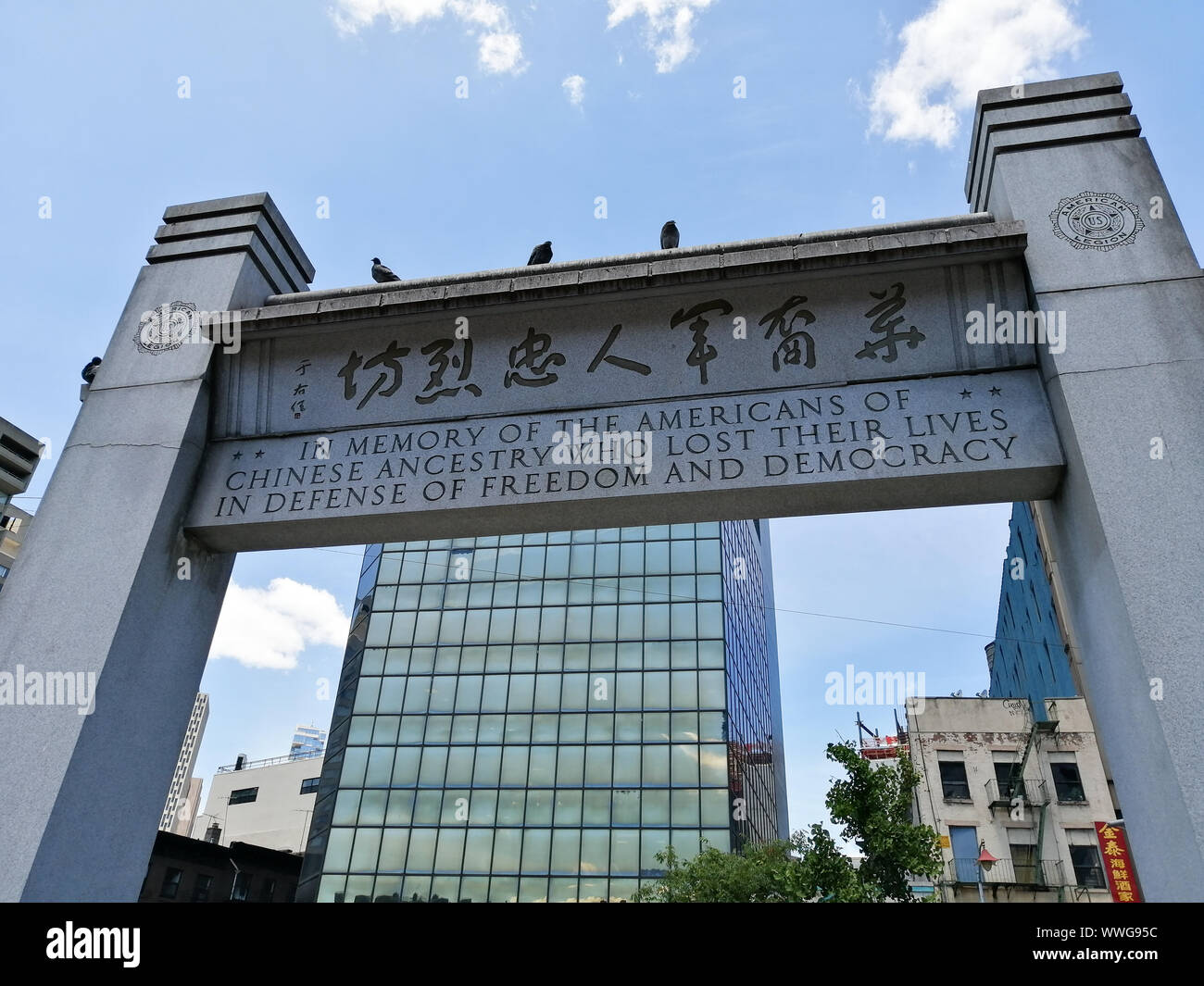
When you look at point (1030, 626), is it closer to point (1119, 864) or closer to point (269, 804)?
point (1119, 864)

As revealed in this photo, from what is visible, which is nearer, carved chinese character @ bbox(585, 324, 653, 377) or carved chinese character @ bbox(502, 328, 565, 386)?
carved chinese character @ bbox(585, 324, 653, 377)

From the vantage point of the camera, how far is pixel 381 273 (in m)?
9.66

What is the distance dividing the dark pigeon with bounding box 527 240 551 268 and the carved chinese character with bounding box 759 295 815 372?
9.40 feet

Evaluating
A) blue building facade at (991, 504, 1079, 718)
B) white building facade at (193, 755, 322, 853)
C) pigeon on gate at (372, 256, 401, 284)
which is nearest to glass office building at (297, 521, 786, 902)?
blue building facade at (991, 504, 1079, 718)

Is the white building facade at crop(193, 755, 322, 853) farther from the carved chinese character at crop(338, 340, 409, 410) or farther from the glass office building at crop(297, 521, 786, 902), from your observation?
the carved chinese character at crop(338, 340, 409, 410)

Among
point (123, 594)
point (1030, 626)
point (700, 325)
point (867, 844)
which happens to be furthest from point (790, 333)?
point (1030, 626)

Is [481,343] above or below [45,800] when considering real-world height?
above

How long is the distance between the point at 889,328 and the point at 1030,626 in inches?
1825

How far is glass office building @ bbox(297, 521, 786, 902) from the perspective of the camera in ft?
143

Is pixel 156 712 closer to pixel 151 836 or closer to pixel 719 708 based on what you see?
pixel 151 836

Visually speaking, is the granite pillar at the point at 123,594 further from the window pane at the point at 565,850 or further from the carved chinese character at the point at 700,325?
the window pane at the point at 565,850

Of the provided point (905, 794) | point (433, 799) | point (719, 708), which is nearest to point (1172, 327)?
point (905, 794)
